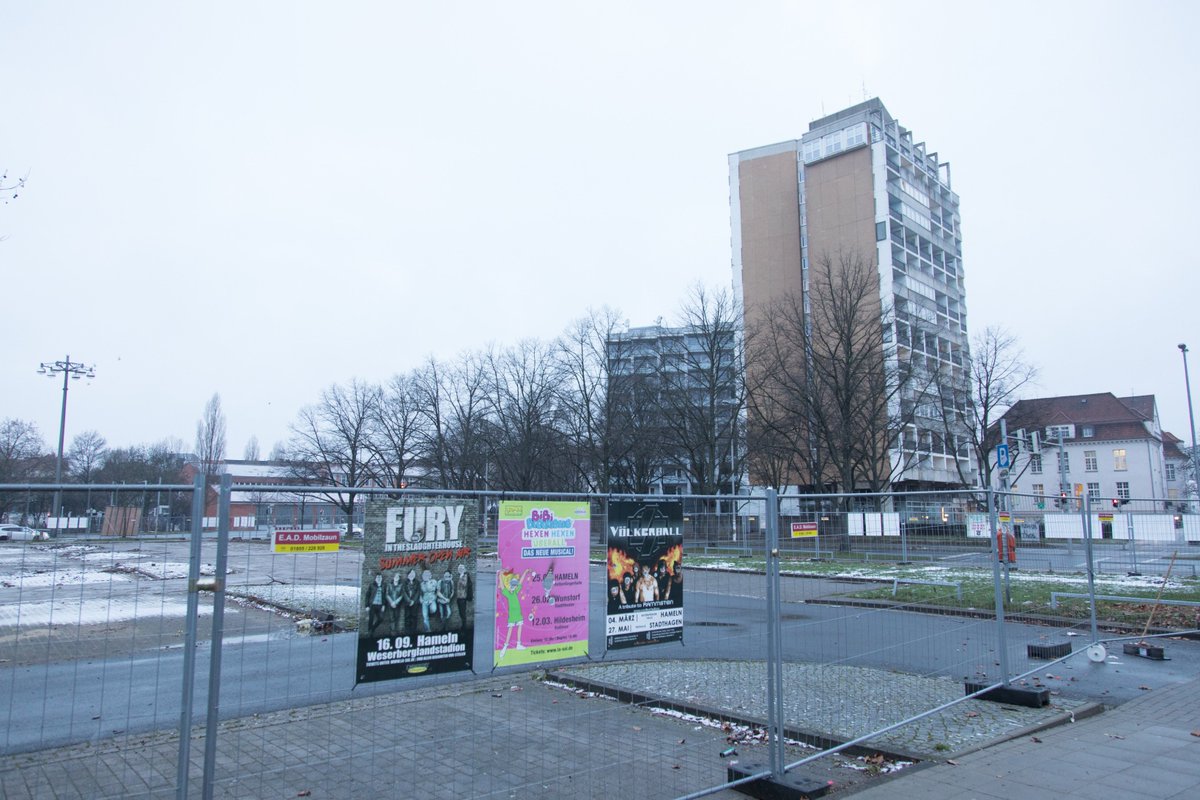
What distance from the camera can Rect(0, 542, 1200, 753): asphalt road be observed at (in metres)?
4.71

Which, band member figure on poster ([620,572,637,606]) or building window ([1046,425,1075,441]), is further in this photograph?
building window ([1046,425,1075,441])

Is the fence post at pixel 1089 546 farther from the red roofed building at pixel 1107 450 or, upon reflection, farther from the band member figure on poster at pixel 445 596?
the red roofed building at pixel 1107 450

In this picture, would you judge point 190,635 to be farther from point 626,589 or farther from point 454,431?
point 454,431

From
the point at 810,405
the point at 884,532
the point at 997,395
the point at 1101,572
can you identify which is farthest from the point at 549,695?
the point at 997,395

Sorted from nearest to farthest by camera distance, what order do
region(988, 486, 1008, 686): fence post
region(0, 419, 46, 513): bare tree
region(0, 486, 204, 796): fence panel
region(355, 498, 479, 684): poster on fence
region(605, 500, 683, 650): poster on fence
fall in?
region(0, 486, 204, 796): fence panel
region(355, 498, 479, 684): poster on fence
region(605, 500, 683, 650): poster on fence
region(988, 486, 1008, 686): fence post
region(0, 419, 46, 513): bare tree

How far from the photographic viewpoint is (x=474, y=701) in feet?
25.7

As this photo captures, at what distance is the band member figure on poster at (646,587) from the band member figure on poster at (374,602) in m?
1.84

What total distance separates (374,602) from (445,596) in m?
0.41

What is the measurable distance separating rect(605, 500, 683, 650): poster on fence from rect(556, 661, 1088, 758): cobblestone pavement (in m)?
2.14

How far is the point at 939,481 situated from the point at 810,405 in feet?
109

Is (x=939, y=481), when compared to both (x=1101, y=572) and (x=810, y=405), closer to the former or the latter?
(x=810, y=405)

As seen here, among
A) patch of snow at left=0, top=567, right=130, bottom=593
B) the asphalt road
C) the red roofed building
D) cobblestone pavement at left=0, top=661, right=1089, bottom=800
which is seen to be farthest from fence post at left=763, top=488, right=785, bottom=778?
the red roofed building

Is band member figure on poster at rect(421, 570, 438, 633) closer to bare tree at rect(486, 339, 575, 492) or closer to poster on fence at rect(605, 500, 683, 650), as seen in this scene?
poster on fence at rect(605, 500, 683, 650)

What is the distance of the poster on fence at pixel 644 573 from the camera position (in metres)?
5.23
